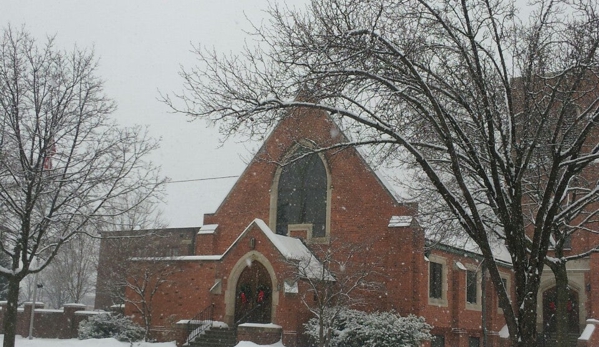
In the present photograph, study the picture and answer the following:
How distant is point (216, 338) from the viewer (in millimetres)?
24906

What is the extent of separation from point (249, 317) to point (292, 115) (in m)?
16.3

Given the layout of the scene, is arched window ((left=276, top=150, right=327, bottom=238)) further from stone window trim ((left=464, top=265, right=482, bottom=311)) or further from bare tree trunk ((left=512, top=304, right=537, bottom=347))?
bare tree trunk ((left=512, top=304, right=537, bottom=347))

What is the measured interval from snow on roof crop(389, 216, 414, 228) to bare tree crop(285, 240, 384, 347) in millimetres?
1419

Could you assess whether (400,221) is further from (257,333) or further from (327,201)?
(257,333)

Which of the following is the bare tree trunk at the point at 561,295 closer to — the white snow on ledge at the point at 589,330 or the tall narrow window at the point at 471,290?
the white snow on ledge at the point at 589,330

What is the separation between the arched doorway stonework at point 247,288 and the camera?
84.2ft

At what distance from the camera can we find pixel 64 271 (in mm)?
55094

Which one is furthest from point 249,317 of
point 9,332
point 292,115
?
point 292,115

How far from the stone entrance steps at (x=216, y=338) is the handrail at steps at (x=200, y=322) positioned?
24 cm

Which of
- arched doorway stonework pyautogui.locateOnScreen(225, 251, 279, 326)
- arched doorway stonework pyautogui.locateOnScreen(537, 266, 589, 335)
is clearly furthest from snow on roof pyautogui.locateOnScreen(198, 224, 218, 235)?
arched doorway stonework pyautogui.locateOnScreen(537, 266, 589, 335)

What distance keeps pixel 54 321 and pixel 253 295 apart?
43.3 feet

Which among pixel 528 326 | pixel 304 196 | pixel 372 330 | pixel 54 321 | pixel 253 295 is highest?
pixel 304 196

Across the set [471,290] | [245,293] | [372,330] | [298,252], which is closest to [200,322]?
[245,293]

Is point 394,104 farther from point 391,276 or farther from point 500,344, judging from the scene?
→ point 500,344
